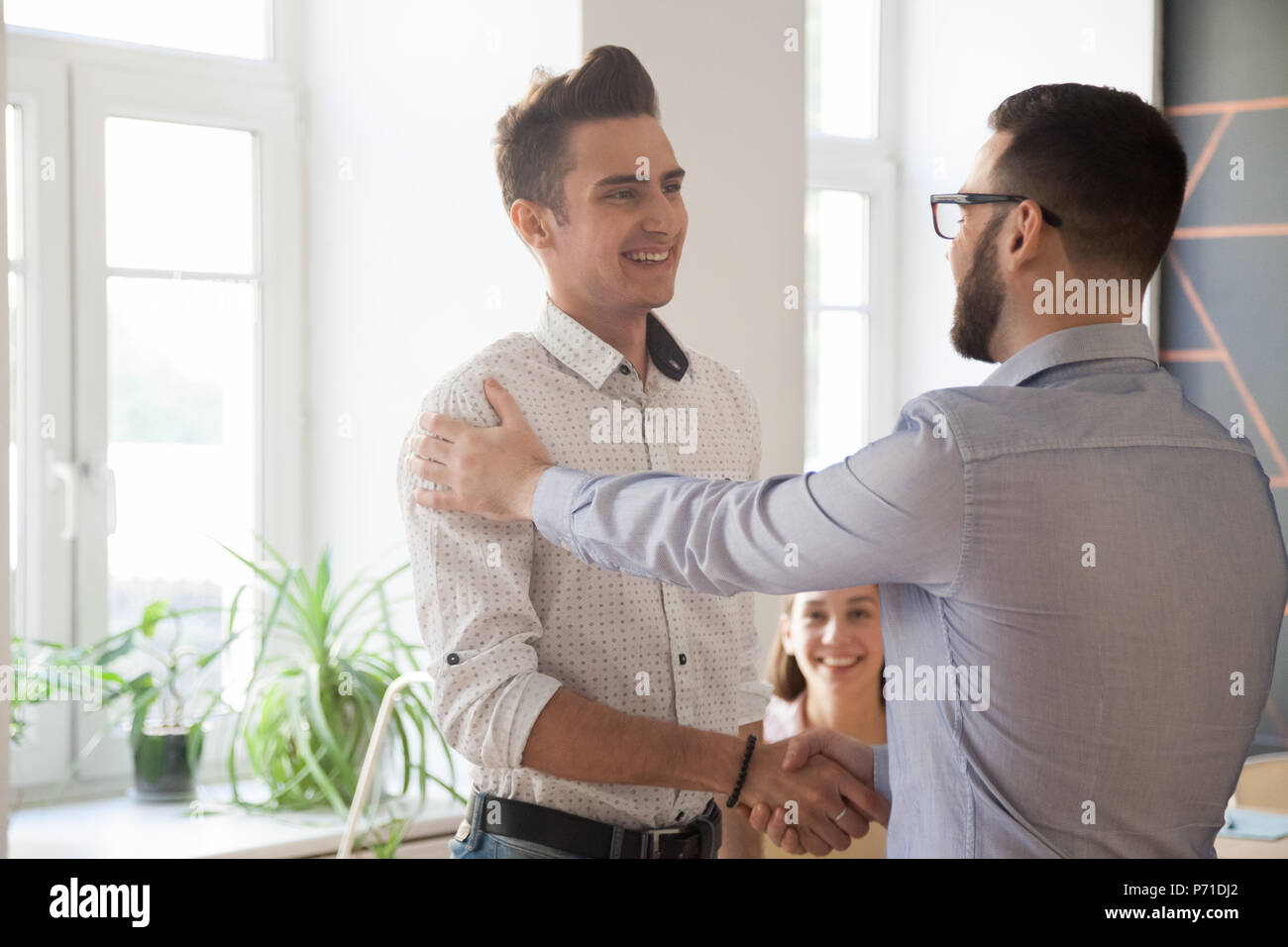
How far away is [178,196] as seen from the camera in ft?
9.34

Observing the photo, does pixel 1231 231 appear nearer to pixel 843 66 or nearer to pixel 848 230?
pixel 848 230

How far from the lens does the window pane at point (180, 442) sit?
9.11 feet

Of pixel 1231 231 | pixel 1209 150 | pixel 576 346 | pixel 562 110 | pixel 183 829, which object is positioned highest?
pixel 1209 150

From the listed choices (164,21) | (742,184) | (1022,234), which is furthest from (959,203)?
(164,21)

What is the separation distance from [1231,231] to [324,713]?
2.75 metres

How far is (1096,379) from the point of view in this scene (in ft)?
4.33

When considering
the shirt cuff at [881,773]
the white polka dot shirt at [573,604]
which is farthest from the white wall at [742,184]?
the shirt cuff at [881,773]

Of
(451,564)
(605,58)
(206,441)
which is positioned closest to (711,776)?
(451,564)

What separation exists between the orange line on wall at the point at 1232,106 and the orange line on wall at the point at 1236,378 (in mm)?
390

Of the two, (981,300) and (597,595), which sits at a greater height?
(981,300)

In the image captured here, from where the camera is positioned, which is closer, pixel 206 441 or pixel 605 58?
pixel 605 58

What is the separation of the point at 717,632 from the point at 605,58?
79cm

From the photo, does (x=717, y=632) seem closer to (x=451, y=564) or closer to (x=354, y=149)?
(x=451, y=564)
